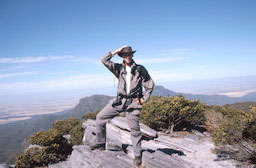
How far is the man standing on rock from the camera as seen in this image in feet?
16.6

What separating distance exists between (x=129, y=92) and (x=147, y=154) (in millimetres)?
2616

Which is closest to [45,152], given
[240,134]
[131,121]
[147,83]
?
[131,121]

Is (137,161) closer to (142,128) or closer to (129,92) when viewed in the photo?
(129,92)

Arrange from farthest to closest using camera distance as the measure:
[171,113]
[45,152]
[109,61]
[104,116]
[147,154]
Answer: [171,113] < [45,152] < [147,154] < [104,116] < [109,61]

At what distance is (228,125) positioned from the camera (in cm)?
786

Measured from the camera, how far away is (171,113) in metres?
12.9

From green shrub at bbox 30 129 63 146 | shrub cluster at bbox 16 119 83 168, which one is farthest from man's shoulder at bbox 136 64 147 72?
green shrub at bbox 30 129 63 146

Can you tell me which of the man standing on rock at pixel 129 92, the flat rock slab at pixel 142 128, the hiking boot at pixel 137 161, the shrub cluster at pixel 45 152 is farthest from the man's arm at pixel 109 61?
the shrub cluster at pixel 45 152

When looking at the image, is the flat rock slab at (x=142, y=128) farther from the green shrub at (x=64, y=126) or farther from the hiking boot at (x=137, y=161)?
the green shrub at (x=64, y=126)

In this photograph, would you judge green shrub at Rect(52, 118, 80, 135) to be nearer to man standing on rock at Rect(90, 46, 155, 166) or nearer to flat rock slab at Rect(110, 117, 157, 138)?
flat rock slab at Rect(110, 117, 157, 138)

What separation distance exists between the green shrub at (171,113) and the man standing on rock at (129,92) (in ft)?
27.0

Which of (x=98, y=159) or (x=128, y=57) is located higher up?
(x=128, y=57)

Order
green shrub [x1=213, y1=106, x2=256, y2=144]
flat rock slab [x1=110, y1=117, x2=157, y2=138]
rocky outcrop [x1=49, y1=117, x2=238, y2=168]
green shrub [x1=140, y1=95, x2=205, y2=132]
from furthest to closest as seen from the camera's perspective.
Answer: green shrub [x1=140, y1=95, x2=205, y2=132]
flat rock slab [x1=110, y1=117, x2=157, y2=138]
green shrub [x1=213, y1=106, x2=256, y2=144]
rocky outcrop [x1=49, y1=117, x2=238, y2=168]

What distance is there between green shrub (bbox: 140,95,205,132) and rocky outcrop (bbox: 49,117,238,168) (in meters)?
1.52
